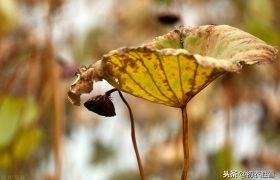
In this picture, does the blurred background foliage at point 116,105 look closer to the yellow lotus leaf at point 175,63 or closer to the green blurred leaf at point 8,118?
the green blurred leaf at point 8,118

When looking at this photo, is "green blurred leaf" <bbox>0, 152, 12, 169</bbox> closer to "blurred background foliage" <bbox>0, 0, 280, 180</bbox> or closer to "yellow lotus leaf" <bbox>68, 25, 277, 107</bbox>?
"blurred background foliage" <bbox>0, 0, 280, 180</bbox>

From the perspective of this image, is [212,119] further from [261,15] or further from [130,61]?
[130,61]

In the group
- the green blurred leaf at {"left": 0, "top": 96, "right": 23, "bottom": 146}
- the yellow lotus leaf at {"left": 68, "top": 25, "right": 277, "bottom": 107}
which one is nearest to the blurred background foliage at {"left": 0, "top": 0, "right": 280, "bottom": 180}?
the green blurred leaf at {"left": 0, "top": 96, "right": 23, "bottom": 146}

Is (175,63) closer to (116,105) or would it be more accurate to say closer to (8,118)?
(8,118)

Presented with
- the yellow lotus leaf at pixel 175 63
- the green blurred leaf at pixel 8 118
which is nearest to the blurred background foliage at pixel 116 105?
the green blurred leaf at pixel 8 118

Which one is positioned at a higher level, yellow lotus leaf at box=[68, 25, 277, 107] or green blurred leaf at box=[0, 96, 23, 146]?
yellow lotus leaf at box=[68, 25, 277, 107]

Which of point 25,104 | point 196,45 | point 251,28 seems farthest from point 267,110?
point 196,45
